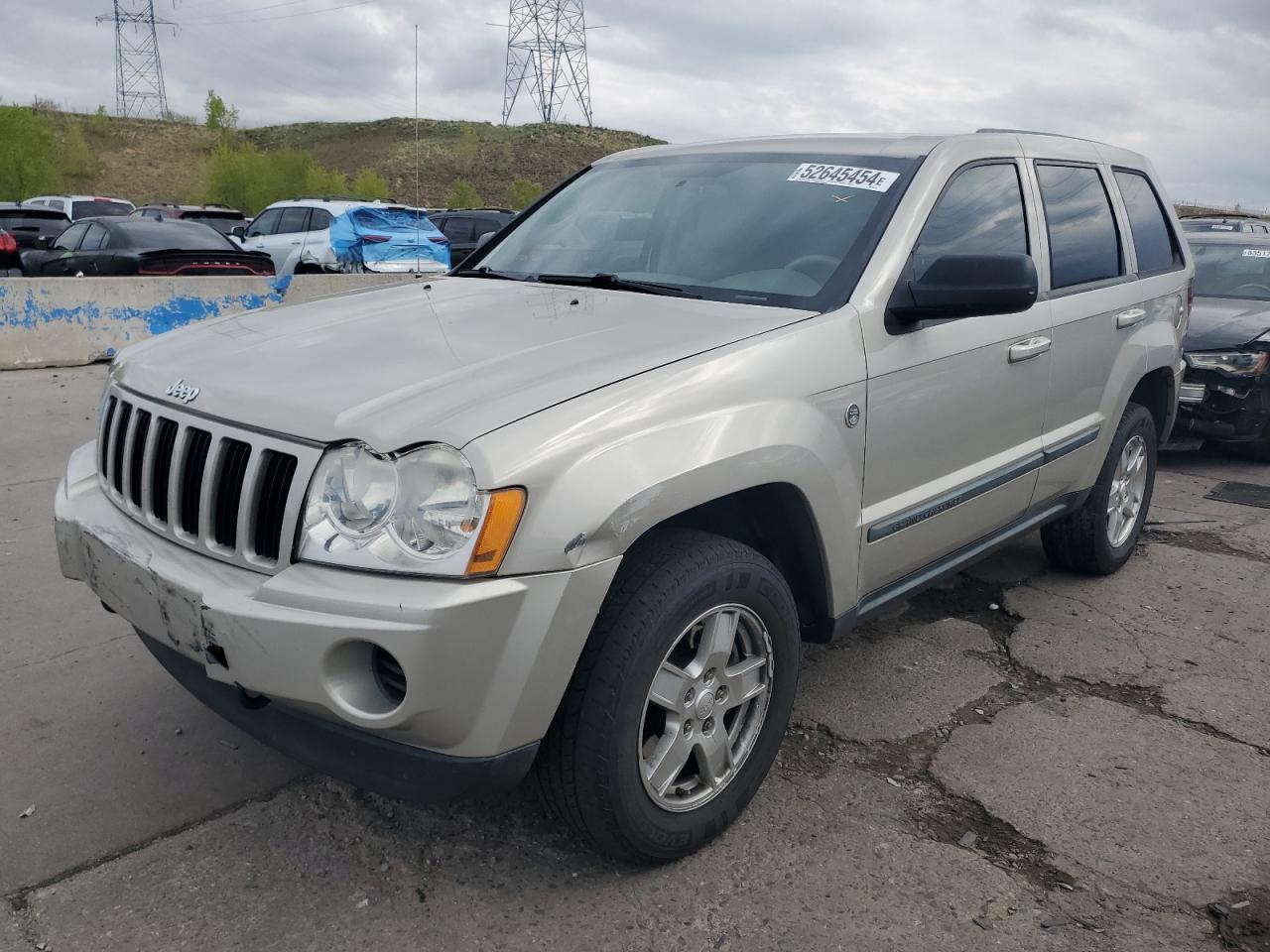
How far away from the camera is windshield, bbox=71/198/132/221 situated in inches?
911

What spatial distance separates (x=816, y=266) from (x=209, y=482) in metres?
1.76

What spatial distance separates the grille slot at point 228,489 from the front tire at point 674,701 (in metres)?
0.84

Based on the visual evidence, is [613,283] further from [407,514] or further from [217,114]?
[217,114]

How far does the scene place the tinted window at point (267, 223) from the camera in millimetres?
17719

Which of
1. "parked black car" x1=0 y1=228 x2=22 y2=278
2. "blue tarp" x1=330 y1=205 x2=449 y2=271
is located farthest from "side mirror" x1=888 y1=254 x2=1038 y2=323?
"parked black car" x1=0 y1=228 x2=22 y2=278

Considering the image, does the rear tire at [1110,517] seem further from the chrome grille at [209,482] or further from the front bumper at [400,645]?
the chrome grille at [209,482]

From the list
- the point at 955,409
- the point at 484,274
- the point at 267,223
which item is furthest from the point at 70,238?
the point at 955,409

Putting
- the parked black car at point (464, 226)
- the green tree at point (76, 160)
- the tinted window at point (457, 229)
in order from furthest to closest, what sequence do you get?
the green tree at point (76, 160) → the tinted window at point (457, 229) → the parked black car at point (464, 226)

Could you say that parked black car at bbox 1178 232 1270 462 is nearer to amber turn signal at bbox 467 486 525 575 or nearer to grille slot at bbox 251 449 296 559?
amber turn signal at bbox 467 486 525 575

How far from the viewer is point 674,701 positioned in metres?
2.51

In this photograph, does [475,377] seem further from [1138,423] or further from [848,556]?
[1138,423]

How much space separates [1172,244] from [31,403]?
7.82 meters

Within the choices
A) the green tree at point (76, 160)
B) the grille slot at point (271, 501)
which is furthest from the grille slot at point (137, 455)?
the green tree at point (76, 160)

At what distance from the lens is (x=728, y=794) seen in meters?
2.73
